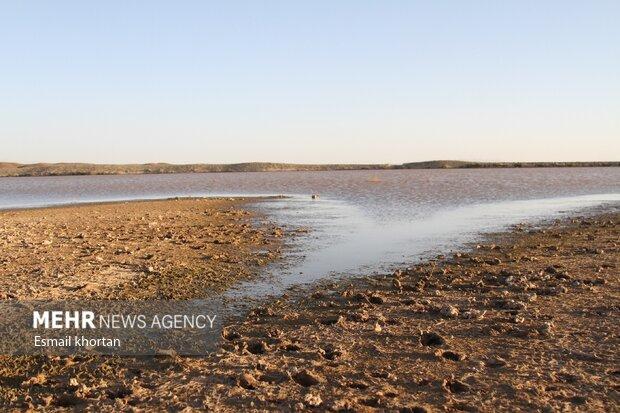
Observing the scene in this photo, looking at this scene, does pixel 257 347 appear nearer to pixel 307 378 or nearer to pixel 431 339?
pixel 307 378

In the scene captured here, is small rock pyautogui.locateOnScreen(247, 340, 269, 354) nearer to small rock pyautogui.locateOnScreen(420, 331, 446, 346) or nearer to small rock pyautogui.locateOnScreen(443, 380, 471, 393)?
small rock pyautogui.locateOnScreen(420, 331, 446, 346)

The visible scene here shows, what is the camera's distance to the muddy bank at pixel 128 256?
31.9 ft

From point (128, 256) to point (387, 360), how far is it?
325 inches

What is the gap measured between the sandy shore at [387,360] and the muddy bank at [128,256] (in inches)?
11.9

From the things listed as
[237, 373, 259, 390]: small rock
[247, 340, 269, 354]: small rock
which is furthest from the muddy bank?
[237, 373, 259, 390]: small rock

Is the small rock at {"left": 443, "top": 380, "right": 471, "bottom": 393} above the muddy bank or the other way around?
the other way around

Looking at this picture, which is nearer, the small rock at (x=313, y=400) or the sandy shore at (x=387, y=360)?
the small rock at (x=313, y=400)

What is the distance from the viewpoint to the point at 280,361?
6320 millimetres

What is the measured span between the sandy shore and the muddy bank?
30 centimetres

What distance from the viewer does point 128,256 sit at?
502 inches

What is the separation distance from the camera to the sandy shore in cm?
529

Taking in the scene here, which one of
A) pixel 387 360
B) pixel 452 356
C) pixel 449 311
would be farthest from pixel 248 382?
pixel 449 311

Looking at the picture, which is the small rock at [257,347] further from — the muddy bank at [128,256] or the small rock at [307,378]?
the muddy bank at [128,256]

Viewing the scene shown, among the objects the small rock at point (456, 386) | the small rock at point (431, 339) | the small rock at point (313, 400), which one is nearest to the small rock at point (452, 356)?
the small rock at point (431, 339)
